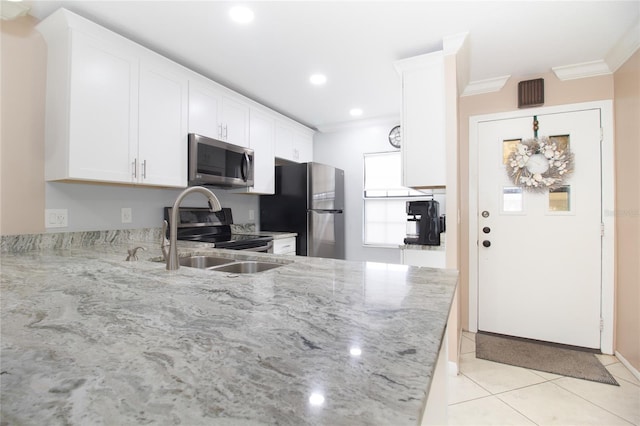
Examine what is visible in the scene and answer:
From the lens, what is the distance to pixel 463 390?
1922 mm

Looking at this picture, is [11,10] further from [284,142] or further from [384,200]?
[384,200]

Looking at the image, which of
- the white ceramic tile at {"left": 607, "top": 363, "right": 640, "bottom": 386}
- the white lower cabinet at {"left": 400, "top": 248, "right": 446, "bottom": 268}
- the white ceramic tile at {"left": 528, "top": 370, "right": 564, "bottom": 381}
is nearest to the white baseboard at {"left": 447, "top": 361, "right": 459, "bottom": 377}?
the white ceramic tile at {"left": 528, "top": 370, "right": 564, "bottom": 381}

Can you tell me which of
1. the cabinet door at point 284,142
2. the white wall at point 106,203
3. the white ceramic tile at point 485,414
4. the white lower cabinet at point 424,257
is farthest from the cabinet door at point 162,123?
the white ceramic tile at point 485,414

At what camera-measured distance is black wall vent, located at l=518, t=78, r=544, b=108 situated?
2594mm

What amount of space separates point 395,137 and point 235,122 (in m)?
2.04

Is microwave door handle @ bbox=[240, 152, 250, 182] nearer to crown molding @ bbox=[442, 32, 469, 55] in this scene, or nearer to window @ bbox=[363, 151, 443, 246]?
window @ bbox=[363, 151, 443, 246]

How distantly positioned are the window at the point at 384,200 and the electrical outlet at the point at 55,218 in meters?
3.16

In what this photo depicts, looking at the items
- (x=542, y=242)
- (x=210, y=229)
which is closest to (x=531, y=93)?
(x=542, y=242)

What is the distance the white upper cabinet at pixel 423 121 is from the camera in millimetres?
2176

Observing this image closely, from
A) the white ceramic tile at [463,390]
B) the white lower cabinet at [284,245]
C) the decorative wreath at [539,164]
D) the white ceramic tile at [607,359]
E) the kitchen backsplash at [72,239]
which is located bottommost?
the white ceramic tile at [463,390]

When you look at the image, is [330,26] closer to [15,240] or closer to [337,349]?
[337,349]

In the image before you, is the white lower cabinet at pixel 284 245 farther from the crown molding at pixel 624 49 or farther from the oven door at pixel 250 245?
the crown molding at pixel 624 49

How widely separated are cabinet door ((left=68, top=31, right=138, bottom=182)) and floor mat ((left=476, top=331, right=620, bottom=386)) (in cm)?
313

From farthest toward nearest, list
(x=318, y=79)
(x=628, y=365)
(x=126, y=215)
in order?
1. (x=318, y=79)
2. (x=126, y=215)
3. (x=628, y=365)
